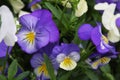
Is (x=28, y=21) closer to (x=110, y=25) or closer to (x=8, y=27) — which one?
(x=8, y=27)

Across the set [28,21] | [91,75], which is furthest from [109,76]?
[28,21]

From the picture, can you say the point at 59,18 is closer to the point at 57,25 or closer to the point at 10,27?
the point at 57,25

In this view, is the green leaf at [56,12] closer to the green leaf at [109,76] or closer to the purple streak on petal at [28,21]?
the purple streak on petal at [28,21]

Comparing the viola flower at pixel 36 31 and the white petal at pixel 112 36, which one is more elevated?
the viola flower at pixel 36 31

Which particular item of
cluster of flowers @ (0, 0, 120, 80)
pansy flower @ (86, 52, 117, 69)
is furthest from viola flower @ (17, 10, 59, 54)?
pansy flower @ (86, 52, 117, 69)

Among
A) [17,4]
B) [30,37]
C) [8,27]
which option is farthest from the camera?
[17,4]

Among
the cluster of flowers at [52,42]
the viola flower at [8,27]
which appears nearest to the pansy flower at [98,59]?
the cluster of flowers at [52,42]
